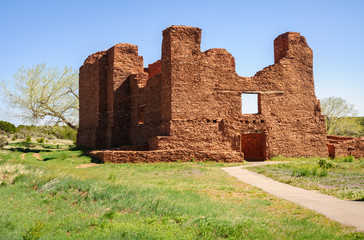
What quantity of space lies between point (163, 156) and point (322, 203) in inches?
359

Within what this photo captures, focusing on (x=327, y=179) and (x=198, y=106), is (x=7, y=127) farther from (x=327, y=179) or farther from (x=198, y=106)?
(x=327, y=179)

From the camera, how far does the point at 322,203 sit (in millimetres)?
6824

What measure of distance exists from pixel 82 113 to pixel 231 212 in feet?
66.4

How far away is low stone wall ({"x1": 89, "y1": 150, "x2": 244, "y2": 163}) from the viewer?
570 inches

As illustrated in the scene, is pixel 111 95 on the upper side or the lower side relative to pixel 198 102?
upper

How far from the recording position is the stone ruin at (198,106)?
16.5m

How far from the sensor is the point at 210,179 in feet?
34.7

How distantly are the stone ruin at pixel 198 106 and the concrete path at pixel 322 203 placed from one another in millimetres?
6720

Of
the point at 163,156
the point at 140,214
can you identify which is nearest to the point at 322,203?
the point at 140,214

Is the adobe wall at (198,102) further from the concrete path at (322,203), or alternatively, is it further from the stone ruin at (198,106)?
the concrete path at (322,203)

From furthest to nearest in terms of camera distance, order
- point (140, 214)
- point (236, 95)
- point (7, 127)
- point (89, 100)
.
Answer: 1. point (7, 127)
2. point (89, 100)
3. point (236, 95)
4. point (140, 214)

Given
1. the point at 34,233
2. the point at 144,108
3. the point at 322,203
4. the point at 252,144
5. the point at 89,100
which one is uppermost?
the point at 89,100

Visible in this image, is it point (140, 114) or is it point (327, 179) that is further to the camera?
point (140, 114)

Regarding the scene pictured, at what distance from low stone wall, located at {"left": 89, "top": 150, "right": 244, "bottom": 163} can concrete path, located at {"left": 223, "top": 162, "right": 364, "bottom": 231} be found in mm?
5507
